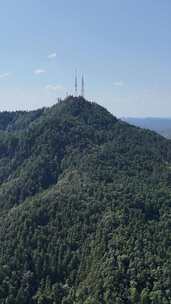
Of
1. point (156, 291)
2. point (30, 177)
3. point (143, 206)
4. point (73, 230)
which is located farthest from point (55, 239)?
point (30, 177)

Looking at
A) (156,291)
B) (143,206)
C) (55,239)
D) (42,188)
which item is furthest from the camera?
(42,188)

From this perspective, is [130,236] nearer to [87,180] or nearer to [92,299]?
[92,299]

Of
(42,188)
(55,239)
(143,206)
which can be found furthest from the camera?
(42,188)

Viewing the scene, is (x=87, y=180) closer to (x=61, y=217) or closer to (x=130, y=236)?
(x=61, y=217)

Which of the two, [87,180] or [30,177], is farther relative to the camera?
[30,177]

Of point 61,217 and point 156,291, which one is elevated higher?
point 61,217

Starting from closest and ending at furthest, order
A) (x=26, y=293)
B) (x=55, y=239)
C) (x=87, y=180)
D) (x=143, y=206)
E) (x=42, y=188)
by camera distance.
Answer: (x=26, y=293) < (x=55, y=239) < (x=143, y=206) < (x=87, y=180) < (x=42, y=188)

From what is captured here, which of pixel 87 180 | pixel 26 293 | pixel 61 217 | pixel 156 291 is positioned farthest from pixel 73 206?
pixel 156 291

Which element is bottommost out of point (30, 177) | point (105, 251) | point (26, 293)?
point (26, 293)

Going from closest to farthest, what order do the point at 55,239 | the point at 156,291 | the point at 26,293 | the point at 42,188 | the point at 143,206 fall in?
the point at 156,291 < the point at 26,293 < the point at 55,239 < the point at 143,206 < the point at 42,188
